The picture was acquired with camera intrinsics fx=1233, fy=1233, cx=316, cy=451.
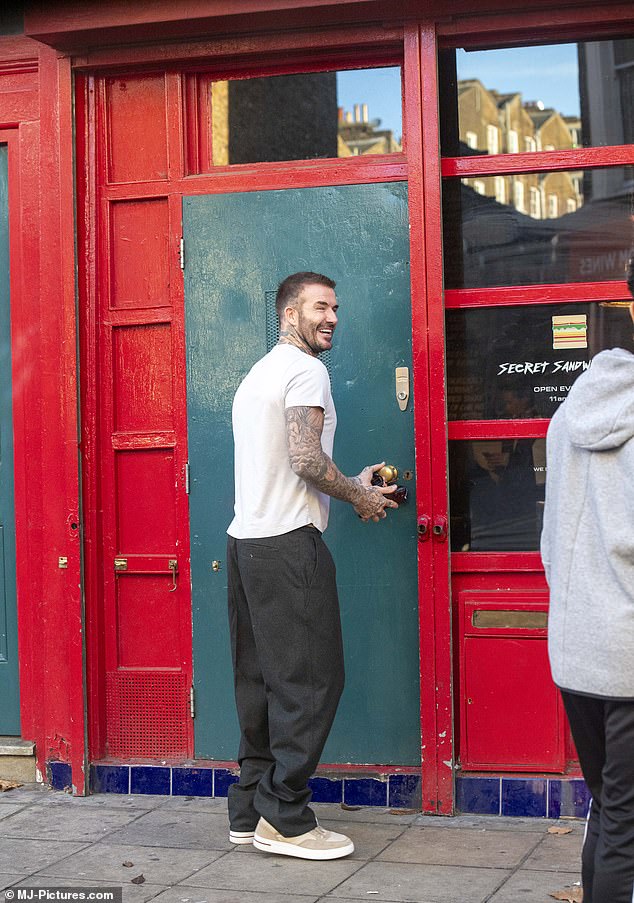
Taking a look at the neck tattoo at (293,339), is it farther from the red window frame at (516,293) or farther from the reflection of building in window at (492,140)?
the reflection of building in window at (492,140)

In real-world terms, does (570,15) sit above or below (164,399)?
above

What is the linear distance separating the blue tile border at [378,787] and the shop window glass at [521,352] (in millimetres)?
1598

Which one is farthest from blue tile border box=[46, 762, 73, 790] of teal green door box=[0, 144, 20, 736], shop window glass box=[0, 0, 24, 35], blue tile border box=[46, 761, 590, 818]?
shop window glass box=[0, 0, 24, 35]

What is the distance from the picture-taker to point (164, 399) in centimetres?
580

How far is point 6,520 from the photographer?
6.05m

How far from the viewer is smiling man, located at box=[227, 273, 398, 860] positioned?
4.70m

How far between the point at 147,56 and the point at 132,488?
2011 mm

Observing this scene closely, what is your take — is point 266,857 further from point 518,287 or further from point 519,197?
point 519,197

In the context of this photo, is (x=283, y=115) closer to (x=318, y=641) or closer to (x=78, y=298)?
(x=78, y=298)

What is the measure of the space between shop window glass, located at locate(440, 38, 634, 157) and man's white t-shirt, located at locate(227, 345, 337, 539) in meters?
1.42

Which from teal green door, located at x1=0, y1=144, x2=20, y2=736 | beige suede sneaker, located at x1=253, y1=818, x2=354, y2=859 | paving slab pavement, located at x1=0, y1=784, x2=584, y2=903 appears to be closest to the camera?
paving slab pavement, located at x1=0, y1=784, x2=584, y2=903

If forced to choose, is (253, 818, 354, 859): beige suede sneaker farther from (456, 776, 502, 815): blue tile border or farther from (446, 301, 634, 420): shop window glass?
(446, 301, 634, 420): shop window glass

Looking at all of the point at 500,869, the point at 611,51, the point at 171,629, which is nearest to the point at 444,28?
the point at 611,51

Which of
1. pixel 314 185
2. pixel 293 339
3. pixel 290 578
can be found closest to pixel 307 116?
pixel 314 185
